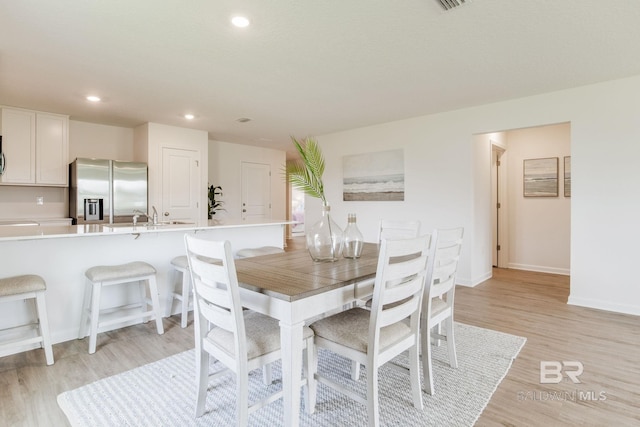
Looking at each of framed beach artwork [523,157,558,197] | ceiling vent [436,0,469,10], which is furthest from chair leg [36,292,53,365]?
framed beach artwork [523,157,558,197]

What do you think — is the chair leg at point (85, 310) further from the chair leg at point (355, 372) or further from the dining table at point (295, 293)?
the chair leg at point (355, 372)

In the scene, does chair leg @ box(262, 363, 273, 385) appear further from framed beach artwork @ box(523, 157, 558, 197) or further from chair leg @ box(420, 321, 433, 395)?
framed beach artwork @ box(523, 157, 558, 197)

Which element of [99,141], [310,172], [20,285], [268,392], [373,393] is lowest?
[268,392]

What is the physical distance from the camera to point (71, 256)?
108 inches

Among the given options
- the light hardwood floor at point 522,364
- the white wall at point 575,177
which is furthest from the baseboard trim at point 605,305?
the light hardwood floor at point 522,364

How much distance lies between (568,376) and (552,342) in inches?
22.6

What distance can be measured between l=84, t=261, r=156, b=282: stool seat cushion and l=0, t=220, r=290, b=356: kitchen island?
18 cm

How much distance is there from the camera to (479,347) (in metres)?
2.60

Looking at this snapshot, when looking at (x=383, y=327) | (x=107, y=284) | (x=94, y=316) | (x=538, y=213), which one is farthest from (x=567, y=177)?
(x=94, y=316)

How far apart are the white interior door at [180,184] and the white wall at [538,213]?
5409 mm

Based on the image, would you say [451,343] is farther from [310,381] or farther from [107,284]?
[107,284]

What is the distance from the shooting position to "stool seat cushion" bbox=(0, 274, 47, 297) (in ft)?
7.16

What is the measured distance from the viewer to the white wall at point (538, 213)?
17.1 ft

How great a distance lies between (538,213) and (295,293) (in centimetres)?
547
